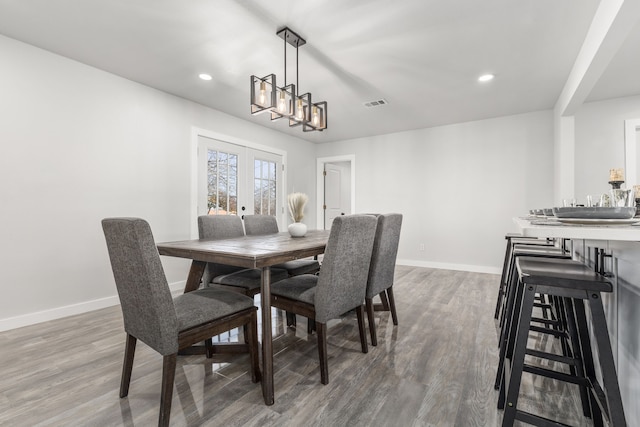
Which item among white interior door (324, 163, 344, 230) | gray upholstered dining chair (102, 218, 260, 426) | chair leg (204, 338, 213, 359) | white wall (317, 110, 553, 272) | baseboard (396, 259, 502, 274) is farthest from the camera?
white interior door (324, 163, 344, 230)

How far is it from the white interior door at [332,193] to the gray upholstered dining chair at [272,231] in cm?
307

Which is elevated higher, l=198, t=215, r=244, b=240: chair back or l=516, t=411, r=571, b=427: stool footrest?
l=198, t=215, r=244, b=240: chair back

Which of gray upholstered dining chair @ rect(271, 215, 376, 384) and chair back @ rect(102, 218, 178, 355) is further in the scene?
gray upholstered dining chair @ rect(271, 215, 376, 384)

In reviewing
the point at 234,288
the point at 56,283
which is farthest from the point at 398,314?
the point at 56,283

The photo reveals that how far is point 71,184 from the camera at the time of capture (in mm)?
2834

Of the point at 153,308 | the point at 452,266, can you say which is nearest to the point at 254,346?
the point at 153,308

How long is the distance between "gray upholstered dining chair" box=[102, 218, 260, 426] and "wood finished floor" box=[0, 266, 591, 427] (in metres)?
0.24

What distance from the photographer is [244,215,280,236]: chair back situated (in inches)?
119

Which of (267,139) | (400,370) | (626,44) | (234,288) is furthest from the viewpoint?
(267,139)

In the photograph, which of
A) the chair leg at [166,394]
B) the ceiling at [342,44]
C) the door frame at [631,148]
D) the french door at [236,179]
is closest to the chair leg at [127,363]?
the chair leg at [166,394]

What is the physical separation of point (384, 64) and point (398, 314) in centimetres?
246

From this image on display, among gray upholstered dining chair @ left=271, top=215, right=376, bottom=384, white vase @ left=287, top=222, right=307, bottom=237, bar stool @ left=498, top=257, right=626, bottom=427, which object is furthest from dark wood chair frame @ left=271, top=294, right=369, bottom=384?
bar stool @ left=498, top=257, right=626, bottom=427

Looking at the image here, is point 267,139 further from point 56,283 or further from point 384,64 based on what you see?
point 56,283

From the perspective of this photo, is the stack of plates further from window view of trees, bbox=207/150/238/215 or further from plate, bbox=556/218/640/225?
window view of trees, bbox=207/150/238/215
